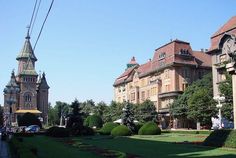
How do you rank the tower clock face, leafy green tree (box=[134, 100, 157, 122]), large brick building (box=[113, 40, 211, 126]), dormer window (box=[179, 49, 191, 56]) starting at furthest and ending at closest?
1. dormer window (box=[179, 49, 191, 56])
2. large brick building (box=[113, 40, 211, 126])
3. leafy green tree (box=[134, 100, 157, 122])
4. the tower clock face

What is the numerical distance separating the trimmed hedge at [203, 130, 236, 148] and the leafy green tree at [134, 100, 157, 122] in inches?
1955

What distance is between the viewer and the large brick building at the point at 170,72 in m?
74.4

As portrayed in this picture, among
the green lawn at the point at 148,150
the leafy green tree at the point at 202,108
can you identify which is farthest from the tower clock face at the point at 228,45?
the green lawn at the point at 148,150

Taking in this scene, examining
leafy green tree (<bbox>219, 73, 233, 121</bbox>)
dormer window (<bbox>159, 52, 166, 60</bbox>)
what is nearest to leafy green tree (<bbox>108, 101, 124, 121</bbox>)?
dormer window (<bbox>159, 52, 166, 60</bbox>)

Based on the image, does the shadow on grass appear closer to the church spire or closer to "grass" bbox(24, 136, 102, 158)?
"grass" bbox(24, 136, 102, 158)

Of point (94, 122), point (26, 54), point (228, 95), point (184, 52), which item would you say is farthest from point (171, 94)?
point (26, 54)

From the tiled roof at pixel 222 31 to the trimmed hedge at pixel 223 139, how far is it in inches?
1291

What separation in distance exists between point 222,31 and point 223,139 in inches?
1464

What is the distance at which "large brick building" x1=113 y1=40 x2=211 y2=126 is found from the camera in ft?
244

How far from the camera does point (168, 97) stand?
74.9 meters

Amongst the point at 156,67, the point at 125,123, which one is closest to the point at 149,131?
the point at 125,123

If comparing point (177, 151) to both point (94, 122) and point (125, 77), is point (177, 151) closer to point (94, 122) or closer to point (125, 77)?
point (94, 122)

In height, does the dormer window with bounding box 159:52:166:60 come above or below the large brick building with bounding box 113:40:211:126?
above

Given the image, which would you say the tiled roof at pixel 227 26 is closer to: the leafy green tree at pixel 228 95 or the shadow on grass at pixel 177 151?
the leafy green tree at pixel 228 95
